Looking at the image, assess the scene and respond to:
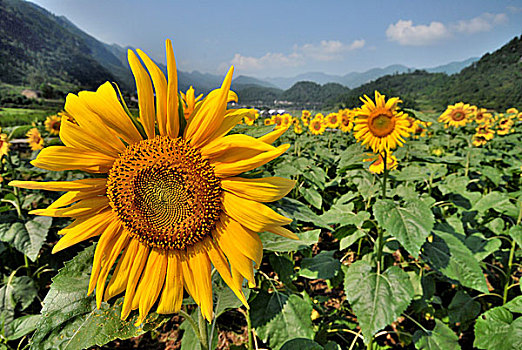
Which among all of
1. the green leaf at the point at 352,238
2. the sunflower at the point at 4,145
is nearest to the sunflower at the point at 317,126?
the green leaf at the point at 352,238

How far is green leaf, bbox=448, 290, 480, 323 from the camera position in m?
2.97

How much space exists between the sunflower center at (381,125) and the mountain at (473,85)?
112 ft

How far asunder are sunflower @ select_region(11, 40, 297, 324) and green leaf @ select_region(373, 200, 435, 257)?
1.51 meters

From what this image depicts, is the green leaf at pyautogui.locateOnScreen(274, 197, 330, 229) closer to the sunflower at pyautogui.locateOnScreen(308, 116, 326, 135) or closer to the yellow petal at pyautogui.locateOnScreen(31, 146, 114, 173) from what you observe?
the yellow petal at pyautogui.locateOnScreen(31, 146, 114, 173)

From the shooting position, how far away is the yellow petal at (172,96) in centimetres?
81

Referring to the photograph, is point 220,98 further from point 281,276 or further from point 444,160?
point 444,160

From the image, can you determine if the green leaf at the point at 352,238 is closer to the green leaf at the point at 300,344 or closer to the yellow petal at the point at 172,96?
the green leaf at the point at 300,344

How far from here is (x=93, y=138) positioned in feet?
2.83

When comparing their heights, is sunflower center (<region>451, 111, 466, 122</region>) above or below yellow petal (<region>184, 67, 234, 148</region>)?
below

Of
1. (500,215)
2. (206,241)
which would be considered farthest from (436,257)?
(206,241)

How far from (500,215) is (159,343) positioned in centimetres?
438

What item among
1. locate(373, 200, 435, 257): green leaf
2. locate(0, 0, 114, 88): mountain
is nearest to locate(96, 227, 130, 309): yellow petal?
locate(373, 200, 435, 257): green leaf

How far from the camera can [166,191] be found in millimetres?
940

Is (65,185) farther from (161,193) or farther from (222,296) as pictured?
(222,296)
